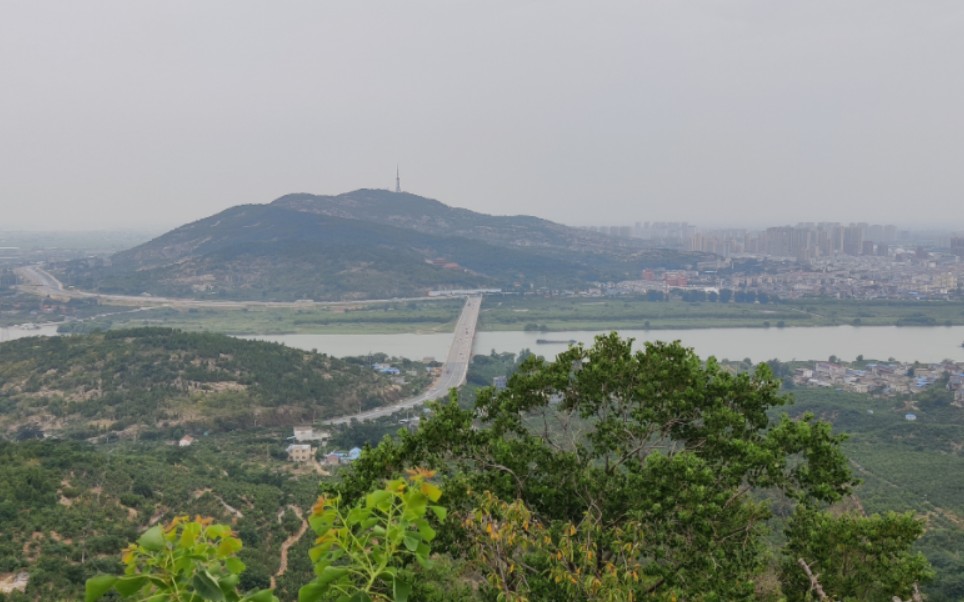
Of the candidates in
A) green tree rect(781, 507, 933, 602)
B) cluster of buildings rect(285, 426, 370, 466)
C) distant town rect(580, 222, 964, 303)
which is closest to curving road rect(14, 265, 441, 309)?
distant town rect(580, 222, 964, 303)

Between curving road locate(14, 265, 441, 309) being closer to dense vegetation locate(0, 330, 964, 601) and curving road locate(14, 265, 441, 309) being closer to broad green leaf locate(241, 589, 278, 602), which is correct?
dense vegetation locate(0, 330, 964, 601)

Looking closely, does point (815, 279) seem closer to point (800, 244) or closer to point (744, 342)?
point (800, 244)

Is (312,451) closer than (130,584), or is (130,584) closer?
(130,584)

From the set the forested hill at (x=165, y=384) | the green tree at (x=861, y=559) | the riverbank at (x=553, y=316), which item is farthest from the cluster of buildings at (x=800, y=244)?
the green tree at (x=861, y=559)

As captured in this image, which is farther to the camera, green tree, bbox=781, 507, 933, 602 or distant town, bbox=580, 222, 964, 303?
distant town, bbox=580, 222, 964, 303

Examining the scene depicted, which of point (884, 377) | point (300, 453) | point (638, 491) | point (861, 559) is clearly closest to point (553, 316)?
point (884, 377)
